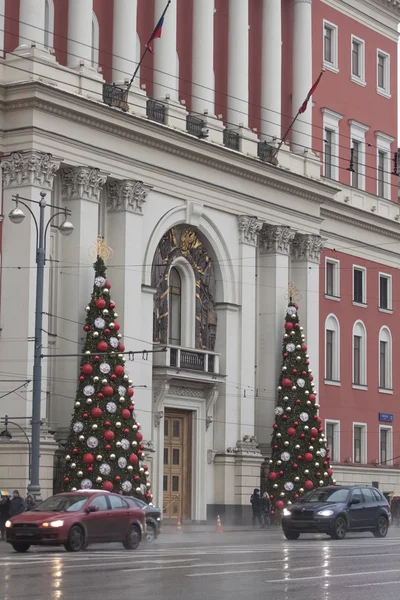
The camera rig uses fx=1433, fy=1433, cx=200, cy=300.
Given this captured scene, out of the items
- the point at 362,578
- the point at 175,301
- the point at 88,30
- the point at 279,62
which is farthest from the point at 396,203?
the point at 362,578

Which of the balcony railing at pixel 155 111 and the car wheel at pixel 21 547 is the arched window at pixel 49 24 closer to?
the balcony railing at pixel 155 111

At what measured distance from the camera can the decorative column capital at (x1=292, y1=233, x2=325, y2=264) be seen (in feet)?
197

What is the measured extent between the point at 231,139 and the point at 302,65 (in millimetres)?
6993

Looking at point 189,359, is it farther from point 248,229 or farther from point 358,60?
point 358,60

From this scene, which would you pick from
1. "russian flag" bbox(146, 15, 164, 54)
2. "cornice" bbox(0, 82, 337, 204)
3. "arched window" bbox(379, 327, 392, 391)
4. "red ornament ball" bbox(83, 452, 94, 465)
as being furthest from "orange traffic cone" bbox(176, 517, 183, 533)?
"arched window" bbox(379, 327, 392, 391)

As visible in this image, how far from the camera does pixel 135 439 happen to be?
45625 millimetres

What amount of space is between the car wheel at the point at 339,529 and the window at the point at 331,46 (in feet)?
92.8

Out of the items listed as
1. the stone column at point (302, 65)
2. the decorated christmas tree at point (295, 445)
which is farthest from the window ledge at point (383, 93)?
the decorated christmas tree at point (295, 445)

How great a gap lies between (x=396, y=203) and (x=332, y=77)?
7.79 metres

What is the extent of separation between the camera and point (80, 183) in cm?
4797

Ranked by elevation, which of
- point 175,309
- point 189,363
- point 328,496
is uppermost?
point 175,309

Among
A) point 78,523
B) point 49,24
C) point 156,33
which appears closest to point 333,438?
point 156,33

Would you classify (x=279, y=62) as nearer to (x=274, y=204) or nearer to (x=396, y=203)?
(x=274, y=204)

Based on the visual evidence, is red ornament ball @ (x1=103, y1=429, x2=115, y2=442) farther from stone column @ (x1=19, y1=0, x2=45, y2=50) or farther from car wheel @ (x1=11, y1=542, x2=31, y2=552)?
stone column @ (x1=19, y1=0, x2=45, y2=50)
